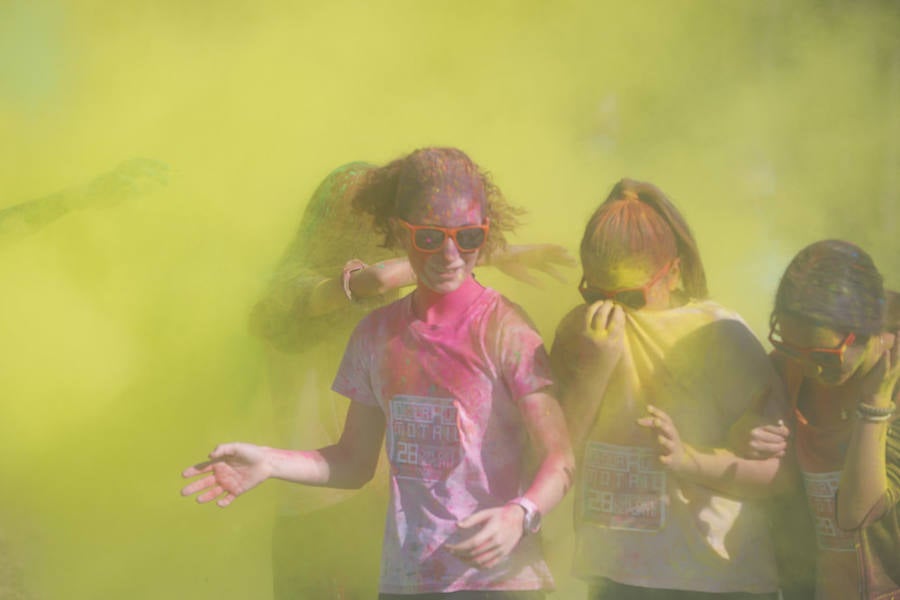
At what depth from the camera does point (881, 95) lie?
3.94m

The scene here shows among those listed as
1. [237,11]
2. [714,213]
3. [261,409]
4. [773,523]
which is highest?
[237,11]

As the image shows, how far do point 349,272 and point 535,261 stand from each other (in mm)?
606

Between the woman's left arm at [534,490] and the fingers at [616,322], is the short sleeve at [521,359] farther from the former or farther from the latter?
the fingers at [616,322]

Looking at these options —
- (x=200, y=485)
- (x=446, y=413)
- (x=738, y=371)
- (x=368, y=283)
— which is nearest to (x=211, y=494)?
(x=200, y=485)

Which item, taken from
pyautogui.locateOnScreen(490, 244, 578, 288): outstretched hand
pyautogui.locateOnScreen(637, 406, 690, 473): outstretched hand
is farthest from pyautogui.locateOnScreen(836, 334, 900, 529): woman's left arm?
pyautogui.locateOnScreen(490, 244, 578, 288): outstretched hand

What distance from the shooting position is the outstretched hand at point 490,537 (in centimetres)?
278

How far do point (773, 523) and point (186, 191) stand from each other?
2.29 metres

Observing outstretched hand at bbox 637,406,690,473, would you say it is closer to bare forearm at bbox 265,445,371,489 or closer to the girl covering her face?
the girl covering her face

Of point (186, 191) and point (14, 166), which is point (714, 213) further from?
point (14, 166)

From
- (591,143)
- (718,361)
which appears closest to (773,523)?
(718,361)

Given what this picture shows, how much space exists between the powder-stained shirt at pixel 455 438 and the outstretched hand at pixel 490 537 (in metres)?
0.24

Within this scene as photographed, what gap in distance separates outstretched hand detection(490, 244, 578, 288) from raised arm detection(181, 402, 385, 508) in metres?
0.68

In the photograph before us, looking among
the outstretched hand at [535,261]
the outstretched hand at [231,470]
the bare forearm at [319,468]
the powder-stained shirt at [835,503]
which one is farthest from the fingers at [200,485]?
the powder-stained shirt at [835,503]

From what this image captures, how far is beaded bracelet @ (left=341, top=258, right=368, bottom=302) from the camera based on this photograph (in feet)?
11.4
